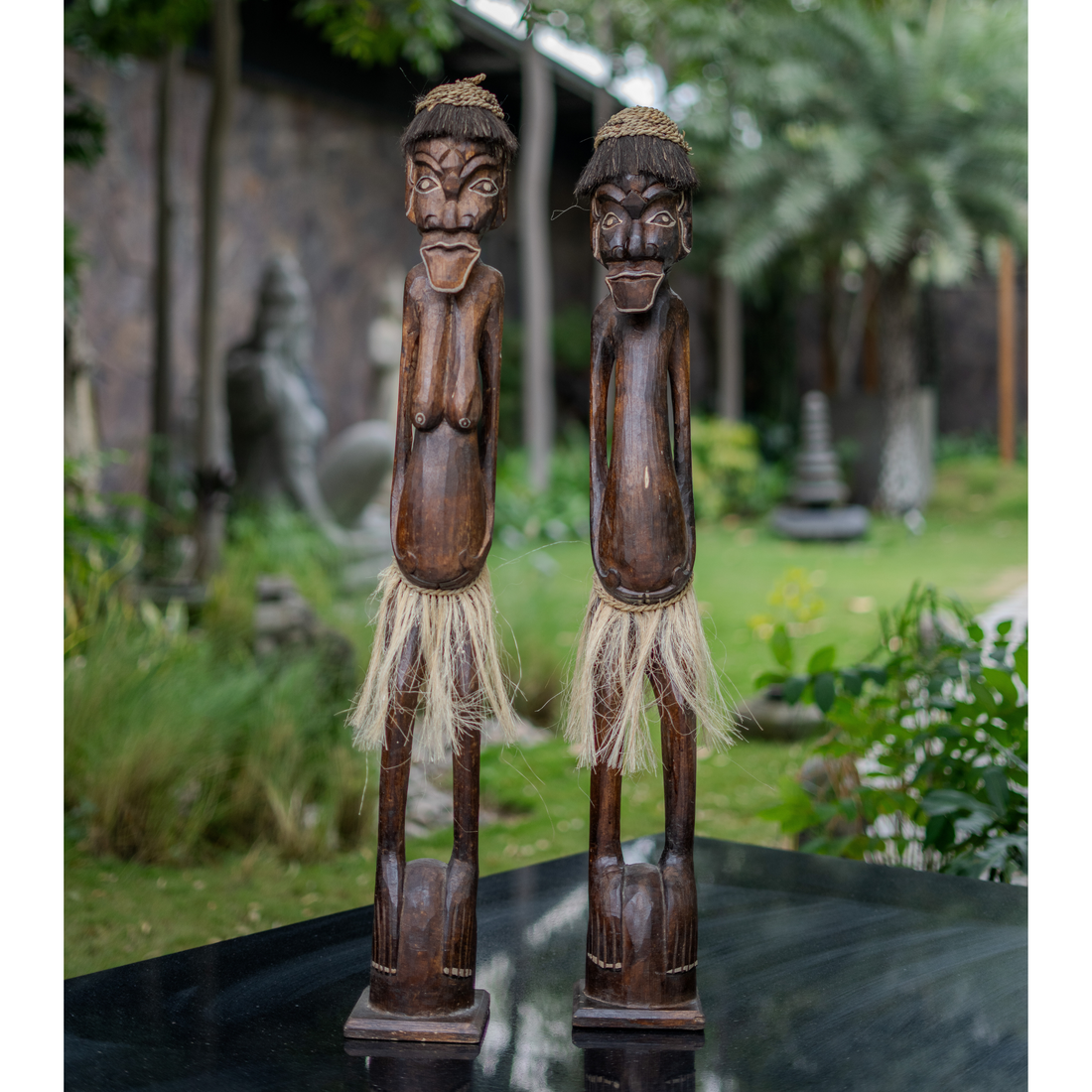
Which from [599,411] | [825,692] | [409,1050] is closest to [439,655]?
[599,411]

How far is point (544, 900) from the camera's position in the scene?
180 cm

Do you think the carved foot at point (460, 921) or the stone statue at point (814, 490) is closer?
the carved foot at point (460, 921)

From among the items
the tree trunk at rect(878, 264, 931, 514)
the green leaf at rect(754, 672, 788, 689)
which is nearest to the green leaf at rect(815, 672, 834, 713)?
the green leaf at rect(754, 672, 788, 689)

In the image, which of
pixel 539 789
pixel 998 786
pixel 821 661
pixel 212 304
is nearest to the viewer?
pixel 998 786

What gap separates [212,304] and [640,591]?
12.5 ft

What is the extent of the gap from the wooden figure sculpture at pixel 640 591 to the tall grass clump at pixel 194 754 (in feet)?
5.05

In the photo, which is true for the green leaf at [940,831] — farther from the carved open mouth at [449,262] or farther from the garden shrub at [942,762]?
the carved open mouth at [449,262]

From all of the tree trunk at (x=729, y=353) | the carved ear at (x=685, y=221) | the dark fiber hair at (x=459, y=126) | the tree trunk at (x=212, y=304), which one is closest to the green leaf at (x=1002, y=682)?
the carved ear at (x=685, y=221)

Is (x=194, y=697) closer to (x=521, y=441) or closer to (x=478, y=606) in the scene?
(x=478, y=606)

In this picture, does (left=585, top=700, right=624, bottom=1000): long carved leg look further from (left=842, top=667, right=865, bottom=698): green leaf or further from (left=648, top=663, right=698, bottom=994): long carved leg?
(left=842, top=667, right=865, bottom=698): green leaf

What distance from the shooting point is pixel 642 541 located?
4.32 feet

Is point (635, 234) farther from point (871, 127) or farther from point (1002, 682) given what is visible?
point (871, 127)

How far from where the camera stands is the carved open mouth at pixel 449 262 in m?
1.33

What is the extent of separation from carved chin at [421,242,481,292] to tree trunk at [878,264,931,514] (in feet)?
28.6
